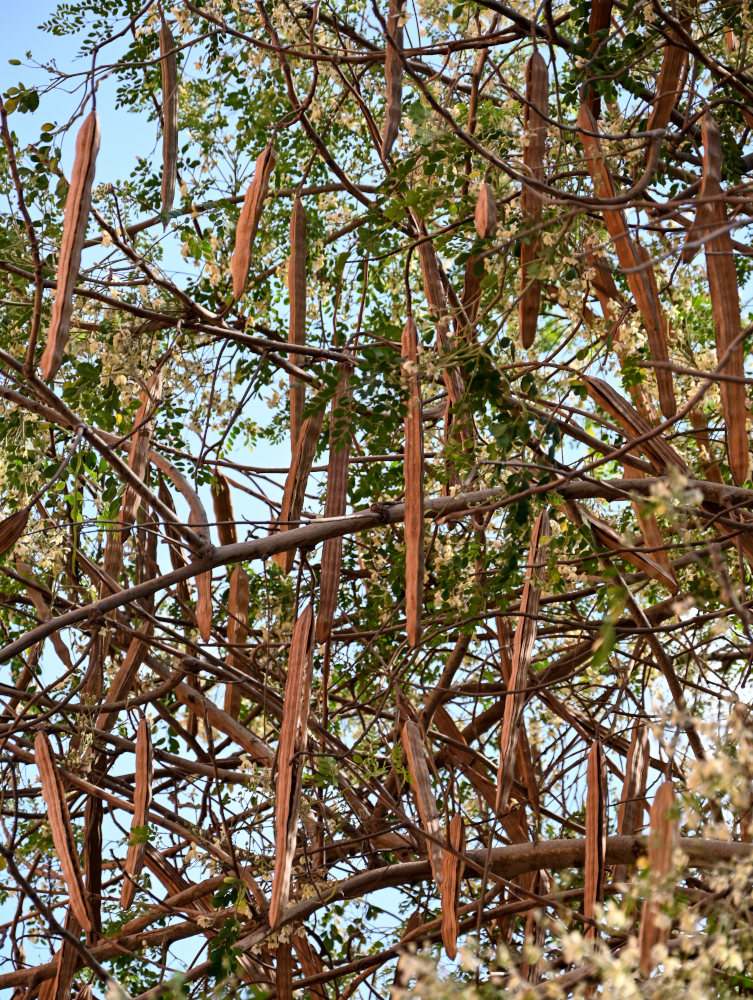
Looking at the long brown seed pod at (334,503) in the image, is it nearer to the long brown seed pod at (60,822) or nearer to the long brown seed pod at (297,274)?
the long brown seed pod at (297,274)

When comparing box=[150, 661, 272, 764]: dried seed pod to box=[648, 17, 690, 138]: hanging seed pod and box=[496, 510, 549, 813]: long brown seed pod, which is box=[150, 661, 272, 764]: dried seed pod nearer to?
box=[496, 510, 549, 813]: long brown seed pod

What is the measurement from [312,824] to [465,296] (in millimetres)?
1355

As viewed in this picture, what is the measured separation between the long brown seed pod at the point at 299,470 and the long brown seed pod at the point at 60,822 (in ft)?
1.95

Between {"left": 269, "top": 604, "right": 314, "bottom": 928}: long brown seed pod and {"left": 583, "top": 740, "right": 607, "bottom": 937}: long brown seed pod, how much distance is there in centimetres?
53

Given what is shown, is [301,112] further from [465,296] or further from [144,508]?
[144,508]

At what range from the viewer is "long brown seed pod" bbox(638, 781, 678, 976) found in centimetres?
112

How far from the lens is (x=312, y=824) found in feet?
9.21

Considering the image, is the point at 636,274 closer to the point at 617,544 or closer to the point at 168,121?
the point at 617,544

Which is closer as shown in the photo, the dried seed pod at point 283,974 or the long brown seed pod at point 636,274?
the long brown seed pod at point 636,274

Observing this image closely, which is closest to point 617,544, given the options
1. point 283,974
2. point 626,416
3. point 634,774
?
point 626,416

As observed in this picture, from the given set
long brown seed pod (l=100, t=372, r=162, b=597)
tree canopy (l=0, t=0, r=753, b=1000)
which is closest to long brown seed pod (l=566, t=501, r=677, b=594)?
tree canopy (l=0, t=0, r=753, b=1000)

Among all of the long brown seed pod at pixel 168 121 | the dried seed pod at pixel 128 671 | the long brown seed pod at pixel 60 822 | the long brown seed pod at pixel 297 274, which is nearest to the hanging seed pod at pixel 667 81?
the long brown seed pod at pixel 297 274

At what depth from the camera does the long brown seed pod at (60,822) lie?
7.20ft

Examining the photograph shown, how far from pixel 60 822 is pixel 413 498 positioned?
965 millimetres
